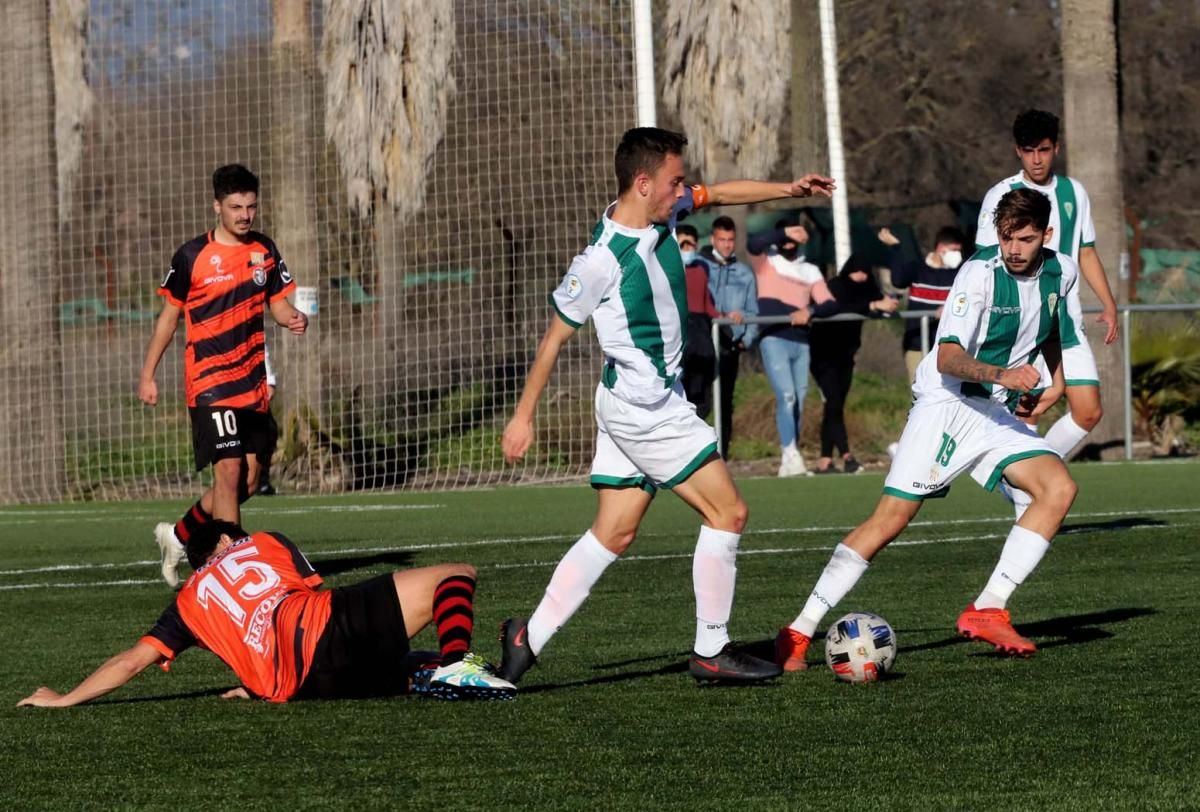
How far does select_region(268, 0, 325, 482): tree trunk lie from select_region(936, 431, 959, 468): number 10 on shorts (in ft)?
41.1

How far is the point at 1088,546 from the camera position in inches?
433

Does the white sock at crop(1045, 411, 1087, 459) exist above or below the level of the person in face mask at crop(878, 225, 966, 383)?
below

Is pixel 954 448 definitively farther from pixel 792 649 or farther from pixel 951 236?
pixel 951 236

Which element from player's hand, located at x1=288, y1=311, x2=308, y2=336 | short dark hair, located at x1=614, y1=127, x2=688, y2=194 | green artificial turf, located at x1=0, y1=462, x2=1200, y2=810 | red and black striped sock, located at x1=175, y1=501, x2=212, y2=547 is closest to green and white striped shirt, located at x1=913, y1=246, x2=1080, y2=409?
green artificial turf, located at x1=0, y1=462, x2=1200, y2=810

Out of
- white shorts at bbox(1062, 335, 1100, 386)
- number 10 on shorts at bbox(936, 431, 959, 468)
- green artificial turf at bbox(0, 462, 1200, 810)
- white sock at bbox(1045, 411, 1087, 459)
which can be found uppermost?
white shorts at bbox(1062, 335, 1100, 386)


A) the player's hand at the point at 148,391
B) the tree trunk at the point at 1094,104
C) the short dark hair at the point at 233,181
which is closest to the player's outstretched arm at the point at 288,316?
the short dark hair at the point at 233,181

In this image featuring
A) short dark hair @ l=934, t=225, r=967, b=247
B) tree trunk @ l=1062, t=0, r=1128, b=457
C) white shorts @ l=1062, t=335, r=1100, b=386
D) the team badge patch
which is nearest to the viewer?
the team badge patch

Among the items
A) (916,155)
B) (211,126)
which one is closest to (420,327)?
(211,126)

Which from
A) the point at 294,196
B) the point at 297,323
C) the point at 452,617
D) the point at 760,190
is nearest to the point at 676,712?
the point at 452,617

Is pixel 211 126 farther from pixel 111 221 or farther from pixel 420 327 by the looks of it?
pixel 420 327

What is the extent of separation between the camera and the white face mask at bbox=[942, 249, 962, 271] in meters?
17.0

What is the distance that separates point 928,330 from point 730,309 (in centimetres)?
195

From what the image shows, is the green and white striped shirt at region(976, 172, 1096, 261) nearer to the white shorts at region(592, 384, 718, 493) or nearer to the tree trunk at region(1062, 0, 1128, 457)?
the white shorts at region(592, 384, 718, 493)

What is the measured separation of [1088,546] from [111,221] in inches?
528
